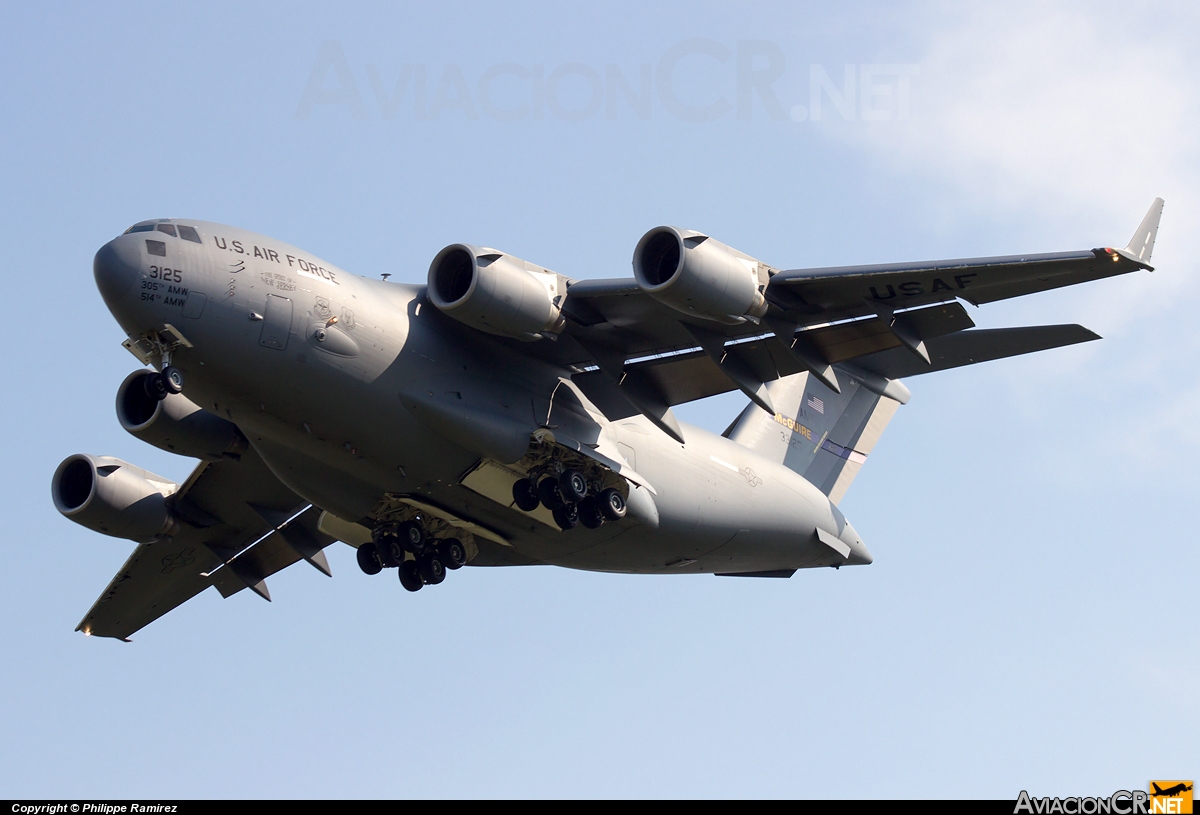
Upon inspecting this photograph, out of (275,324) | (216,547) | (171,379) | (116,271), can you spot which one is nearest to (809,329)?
(275,324)

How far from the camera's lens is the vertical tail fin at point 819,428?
20.4 m

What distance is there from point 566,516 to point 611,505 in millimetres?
533

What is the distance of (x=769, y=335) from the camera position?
53.4ft

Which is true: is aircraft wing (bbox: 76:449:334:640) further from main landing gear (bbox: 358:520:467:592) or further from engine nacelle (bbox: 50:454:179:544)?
main landing gear (bbox: 358:520:467:592)

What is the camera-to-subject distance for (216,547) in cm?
2009

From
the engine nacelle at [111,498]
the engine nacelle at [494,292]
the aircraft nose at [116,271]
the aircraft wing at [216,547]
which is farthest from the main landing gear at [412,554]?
the aircraft nose at [116,271]

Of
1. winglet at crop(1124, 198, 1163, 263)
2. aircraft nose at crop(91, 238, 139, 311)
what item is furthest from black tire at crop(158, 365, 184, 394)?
winglet at crop(1124, 198, 1163, 263)

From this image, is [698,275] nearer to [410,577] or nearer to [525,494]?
[525,494]

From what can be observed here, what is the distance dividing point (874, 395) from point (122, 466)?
10.6 meters

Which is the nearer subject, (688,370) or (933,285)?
(933,285)

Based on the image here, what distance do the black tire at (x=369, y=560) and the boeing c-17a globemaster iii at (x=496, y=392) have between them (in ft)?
0.11

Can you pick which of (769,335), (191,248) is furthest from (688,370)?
(191,248)

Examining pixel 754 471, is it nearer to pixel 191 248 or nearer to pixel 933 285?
pixel 933 285

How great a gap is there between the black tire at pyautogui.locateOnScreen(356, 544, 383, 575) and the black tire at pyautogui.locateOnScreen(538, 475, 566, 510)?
9.38 feet
